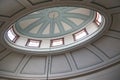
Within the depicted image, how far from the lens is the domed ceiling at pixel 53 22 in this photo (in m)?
15.9

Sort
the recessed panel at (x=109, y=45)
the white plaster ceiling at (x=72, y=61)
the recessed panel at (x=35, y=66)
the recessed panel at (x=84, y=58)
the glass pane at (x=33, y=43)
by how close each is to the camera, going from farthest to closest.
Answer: the glass pane at (x=33, y=43), the recessed panel at (x=35, y=66), the recessed panel at (x=84, y=58), the recessed panel at (x=109, y=45), the white plaster ceiling at (x=72, y=61)

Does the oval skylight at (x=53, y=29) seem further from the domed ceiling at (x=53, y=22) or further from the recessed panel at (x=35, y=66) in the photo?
the recessed panel at (x=35, y=66)

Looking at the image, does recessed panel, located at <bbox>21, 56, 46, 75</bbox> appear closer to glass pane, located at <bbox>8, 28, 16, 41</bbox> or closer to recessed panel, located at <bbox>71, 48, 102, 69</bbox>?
glass pane, located at <bbox>8, 28, 16, 41</bbox>

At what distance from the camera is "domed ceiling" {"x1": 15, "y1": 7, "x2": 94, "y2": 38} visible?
1592cm

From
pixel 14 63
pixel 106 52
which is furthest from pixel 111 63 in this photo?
pixel 14 63

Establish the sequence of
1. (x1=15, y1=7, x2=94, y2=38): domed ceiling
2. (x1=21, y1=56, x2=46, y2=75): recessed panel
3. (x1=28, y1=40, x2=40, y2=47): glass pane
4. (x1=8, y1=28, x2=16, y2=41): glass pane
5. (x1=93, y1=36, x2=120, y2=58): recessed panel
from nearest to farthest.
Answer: (x1=93, y1=36, x2=120, y2=58): recessed panel → (x1=8, y1=28, x2=16, y2=41): glass pane → (x1=15, y1=7, x2=94, y2=38): domed ceiling → (x1=21, y1=56, x2=46, y2=75): recessed panel → (x1=28, y1=40, x2=40, y2=47): glass pane

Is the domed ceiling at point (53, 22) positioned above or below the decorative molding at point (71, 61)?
above

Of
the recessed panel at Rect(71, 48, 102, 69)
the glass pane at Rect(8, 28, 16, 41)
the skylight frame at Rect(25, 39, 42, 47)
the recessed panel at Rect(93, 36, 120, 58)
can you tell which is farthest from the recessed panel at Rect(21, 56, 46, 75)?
the recessed panel at Rect(93, 36, 120, 58)

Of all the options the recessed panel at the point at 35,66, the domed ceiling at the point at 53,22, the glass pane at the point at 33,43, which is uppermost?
the domed ceiling at the point at 53,22

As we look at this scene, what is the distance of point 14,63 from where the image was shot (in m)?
16.0

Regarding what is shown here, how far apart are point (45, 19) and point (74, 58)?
11.9 ft

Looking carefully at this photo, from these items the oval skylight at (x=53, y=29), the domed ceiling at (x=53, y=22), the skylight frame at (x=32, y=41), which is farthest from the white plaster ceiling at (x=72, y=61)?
the domed ceiling at (x=53, y=22)

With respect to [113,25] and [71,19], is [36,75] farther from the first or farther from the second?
[113,25]

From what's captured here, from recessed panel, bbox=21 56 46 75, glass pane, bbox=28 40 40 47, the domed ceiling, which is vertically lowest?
recessed panel, bbox=21 56 46 75
